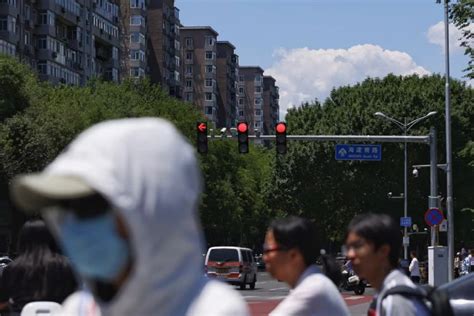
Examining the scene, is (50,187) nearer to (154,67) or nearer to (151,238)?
(151,238)

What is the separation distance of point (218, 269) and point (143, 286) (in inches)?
1666

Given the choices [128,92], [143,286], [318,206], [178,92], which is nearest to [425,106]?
[318,206]

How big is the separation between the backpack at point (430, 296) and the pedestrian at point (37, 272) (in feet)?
7.51

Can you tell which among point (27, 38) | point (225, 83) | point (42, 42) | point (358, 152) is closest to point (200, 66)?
point (225, 83)

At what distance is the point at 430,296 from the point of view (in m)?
4.25

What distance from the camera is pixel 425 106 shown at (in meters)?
64.3

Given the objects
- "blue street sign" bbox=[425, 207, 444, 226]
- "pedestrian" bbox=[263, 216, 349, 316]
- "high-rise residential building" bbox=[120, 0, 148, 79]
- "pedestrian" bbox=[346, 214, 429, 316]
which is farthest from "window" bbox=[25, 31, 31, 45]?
"pedestrian" bbox=[346, 214, 429, 316]

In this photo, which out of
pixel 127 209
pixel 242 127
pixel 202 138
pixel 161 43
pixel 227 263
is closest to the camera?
pixel 127 209

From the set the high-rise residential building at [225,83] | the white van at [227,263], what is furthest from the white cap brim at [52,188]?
the high-rise residential building at [225,83]

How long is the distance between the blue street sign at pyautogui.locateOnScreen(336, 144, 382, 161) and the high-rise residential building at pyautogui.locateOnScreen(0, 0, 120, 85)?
41.8m

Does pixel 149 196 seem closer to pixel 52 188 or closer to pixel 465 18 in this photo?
pixel 52 188

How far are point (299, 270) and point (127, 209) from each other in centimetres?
346

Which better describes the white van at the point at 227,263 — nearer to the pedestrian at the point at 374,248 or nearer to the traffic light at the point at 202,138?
the traffic light at the point at 202,138

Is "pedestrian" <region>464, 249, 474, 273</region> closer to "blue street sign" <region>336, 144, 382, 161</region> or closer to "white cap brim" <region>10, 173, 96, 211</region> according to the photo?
"blue street sign" <region>336, 144, 382, 161</region>
